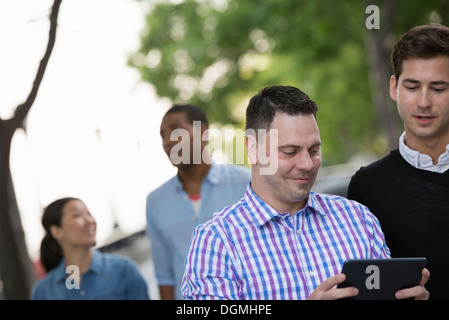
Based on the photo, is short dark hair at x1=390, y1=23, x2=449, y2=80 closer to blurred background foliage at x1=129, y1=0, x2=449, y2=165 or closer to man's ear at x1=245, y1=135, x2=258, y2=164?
man's ear at x1=245, y1=135, x2=258, y2=164

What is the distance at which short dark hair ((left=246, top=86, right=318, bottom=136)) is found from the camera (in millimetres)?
2510

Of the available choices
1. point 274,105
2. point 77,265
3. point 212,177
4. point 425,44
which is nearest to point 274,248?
point 274,105

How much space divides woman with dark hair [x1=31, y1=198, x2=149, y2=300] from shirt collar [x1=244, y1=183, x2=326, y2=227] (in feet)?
6.50

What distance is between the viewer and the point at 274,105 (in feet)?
8.33

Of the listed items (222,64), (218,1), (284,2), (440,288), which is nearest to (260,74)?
(222,64)

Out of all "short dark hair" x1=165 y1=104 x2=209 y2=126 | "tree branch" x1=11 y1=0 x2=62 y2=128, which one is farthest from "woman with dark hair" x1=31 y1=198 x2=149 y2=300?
"short dark hair" x1=165 y1=104 x2=209 y2=126

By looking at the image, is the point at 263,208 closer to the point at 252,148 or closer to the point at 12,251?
the point at 252,148

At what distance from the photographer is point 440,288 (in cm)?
301

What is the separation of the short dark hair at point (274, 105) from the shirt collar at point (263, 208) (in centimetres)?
27

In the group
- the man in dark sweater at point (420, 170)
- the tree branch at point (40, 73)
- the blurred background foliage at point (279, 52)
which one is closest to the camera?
the man in dark sweater at point (420, 170)

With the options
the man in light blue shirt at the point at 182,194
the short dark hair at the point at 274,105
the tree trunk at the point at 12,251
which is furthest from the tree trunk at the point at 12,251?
the short dark hair at the point at 274,105

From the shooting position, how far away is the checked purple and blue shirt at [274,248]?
237 centimetres

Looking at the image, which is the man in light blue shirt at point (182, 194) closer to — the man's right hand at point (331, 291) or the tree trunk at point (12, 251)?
the tree trunk at point (12, 251)
